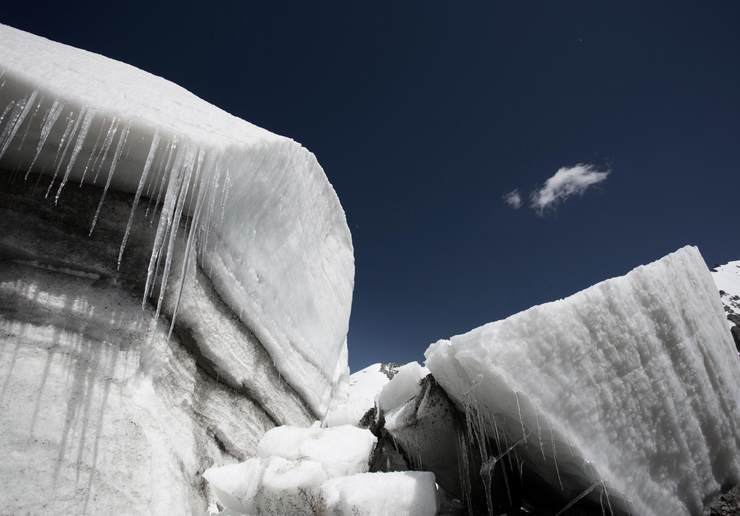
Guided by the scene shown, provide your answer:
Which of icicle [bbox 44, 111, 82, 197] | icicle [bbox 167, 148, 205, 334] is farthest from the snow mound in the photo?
icicle [bbox 44, 111, 82, 197]

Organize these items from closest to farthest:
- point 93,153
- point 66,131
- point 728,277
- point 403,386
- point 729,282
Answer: point 66,131 < point 93,153 < point 403,386 < point 729,282 < point 728,277

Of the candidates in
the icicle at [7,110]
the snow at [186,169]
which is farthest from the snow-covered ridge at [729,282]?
the icicle at [7,110]

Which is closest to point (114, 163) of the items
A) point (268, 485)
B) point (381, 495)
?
point (268, 485)

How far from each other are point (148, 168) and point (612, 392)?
421cm

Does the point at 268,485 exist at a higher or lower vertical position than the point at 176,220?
lower

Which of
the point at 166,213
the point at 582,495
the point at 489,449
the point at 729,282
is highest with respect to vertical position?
the point at 729,282

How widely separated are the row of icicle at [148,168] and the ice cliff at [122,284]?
0.01 meters

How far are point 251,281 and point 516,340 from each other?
2912 mm

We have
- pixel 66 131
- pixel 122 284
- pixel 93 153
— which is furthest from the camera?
pixel 122 284

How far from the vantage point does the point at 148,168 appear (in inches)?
119

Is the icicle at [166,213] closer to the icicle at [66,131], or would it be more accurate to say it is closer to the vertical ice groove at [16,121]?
the icicle at [66,131]

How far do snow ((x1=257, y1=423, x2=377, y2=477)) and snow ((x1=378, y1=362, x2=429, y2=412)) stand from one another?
31.2 inches

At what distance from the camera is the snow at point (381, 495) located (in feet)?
8.62

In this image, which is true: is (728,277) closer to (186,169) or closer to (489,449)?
(489,449)
